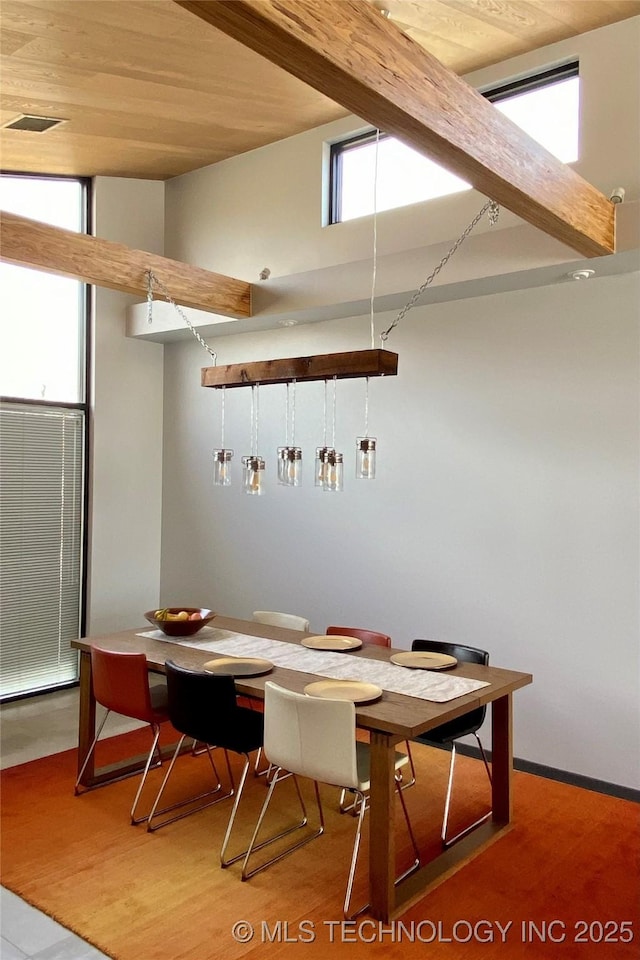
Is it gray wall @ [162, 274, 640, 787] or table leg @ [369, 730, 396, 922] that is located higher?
gray wall @ [162, 274, 640, 787]

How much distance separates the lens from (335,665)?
350cm

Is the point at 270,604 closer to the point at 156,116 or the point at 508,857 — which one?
the point at 508,857

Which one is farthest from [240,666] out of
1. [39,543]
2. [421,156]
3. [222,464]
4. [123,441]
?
[123,441]

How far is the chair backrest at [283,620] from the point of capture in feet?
14.3

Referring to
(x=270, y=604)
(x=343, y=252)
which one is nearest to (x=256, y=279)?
(x=343, y=252)

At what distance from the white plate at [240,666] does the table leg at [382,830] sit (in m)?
0.71

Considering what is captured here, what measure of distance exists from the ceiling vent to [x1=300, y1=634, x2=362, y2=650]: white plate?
3153 mm

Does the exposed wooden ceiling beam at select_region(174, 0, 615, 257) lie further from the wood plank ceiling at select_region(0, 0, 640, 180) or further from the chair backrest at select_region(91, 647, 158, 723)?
the chair backrest at select_region(91, 647, 158, 723)

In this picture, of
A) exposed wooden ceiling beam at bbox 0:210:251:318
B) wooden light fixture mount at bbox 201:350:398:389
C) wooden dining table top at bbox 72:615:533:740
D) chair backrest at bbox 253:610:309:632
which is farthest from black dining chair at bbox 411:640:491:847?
exposed wooden ceiling beam at bbox 0:210:251:318

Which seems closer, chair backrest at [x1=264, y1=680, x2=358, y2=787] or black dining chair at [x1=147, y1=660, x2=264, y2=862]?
chair backrest at [x1=264, y1=680, x2=358, y2=787]

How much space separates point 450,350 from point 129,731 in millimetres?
2999

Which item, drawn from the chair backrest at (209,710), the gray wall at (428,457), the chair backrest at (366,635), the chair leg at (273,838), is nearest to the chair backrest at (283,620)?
the chair backrest at (366,635)

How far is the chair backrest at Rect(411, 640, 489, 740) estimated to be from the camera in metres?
3.42

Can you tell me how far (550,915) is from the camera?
2.78m
